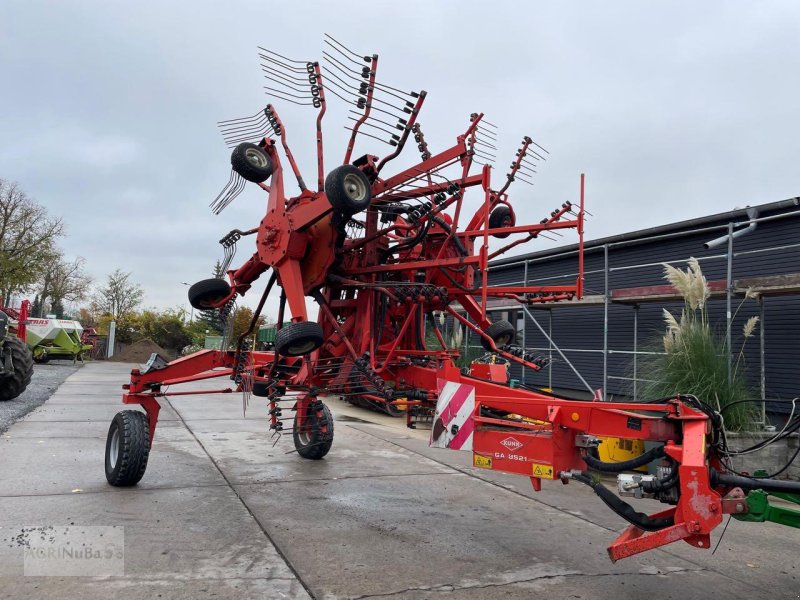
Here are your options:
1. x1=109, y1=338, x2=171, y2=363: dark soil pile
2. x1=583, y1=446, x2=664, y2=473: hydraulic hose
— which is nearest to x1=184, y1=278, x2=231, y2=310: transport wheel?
x1=583, y1=446, x2=664, y2=473: hydraulic hose

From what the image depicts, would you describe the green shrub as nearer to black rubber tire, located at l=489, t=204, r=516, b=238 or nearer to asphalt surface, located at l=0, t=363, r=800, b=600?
asphalt surface, located at l=0, t=363, r=800, b=600

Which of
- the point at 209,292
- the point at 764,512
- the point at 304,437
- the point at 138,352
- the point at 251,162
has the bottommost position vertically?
the point at 304,437

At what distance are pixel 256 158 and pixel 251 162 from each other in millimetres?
116

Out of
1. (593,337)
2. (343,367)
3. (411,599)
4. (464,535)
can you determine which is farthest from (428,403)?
(593,337)

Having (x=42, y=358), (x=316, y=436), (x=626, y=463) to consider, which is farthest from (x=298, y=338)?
(x=42, y=358)

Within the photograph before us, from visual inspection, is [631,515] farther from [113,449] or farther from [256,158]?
[113,449]

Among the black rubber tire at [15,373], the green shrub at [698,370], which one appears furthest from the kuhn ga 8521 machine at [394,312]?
the black rubber tire at [15,373]

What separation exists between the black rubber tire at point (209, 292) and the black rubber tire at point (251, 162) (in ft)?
4.43

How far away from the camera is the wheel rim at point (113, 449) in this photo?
254 inches

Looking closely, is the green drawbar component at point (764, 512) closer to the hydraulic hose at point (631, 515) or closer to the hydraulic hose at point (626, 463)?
the hydraulic hose at point (631, 515)

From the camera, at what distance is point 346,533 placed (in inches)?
201

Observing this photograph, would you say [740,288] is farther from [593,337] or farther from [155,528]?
[155,528]

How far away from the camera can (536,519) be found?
227 inches

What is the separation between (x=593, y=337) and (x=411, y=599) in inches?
496
